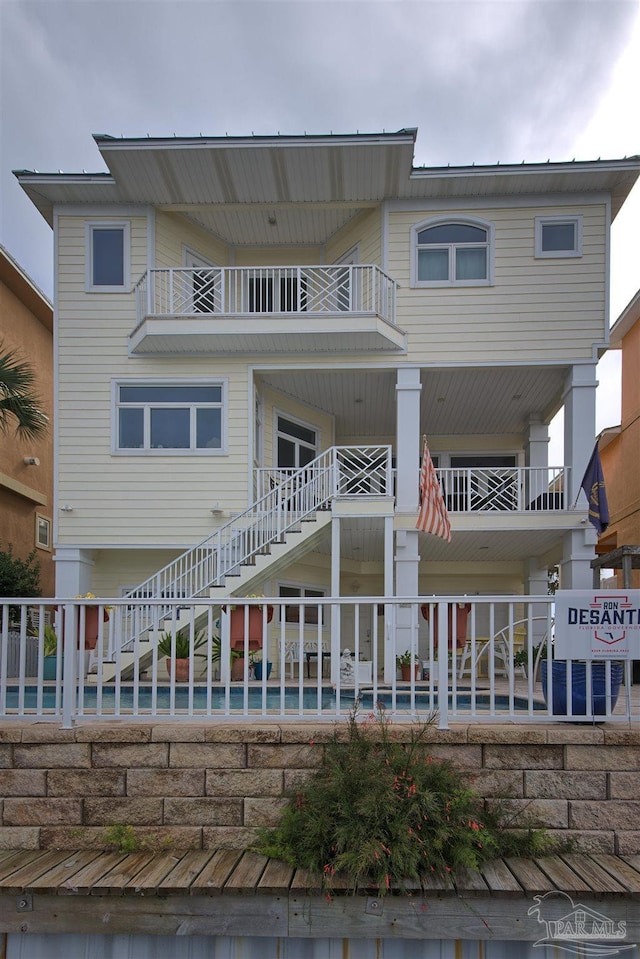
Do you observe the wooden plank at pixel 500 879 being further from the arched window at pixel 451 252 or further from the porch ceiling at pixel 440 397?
the arched window at pixel 451 252

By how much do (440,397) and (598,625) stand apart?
8.55 meters

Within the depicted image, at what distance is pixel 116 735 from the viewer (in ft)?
16.1

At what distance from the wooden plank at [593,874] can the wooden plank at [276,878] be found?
6.32ft

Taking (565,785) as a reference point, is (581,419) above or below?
above

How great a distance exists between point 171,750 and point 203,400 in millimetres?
7630

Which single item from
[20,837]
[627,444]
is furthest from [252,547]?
[627,444]

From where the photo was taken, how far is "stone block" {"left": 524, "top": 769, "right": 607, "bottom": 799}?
478 centimetres

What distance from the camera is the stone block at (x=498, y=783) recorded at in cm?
478

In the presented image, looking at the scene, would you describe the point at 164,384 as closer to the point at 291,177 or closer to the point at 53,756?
the point at 291,177

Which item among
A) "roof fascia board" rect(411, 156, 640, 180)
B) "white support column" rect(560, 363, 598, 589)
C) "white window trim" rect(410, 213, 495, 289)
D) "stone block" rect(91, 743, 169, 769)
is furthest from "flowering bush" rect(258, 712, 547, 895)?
"roof fascia board" rect(411, 156, 640, 180)

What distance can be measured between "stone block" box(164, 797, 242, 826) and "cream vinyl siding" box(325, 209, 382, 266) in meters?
9.42

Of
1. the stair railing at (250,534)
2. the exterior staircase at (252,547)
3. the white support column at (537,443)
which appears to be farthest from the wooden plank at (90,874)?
the white support column at (537,443)

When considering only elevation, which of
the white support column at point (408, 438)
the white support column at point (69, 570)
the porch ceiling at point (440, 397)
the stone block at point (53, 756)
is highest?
the porch ceiling at point (440, 397)

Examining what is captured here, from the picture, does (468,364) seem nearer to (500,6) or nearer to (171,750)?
(500,6)
